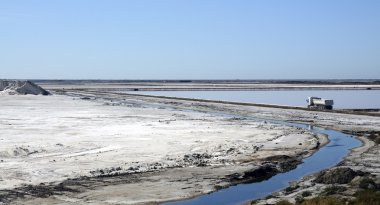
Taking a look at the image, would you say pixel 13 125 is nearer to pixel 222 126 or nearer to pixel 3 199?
pixel 222 126

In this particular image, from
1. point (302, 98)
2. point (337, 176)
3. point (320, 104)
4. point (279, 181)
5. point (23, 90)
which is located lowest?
point (302, 98)

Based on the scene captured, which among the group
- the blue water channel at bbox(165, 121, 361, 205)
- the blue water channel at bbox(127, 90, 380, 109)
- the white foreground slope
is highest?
the white foreground slope

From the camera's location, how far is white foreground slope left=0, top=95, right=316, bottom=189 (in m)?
19.0

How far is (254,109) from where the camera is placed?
5272 cm

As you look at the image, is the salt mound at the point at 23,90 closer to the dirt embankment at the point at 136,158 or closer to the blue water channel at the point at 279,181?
the dirt embankment at the point at 136,158

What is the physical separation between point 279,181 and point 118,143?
32.7ft

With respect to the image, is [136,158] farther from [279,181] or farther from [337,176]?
[337,176]

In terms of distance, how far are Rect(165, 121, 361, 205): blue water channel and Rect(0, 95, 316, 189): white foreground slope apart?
139cm

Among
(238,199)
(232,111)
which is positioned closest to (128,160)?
(238,199)

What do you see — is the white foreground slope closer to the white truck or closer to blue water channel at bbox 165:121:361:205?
blue water channel at bbox 165:121:361:205

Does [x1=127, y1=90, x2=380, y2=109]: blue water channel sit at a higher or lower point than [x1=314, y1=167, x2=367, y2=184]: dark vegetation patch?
lower

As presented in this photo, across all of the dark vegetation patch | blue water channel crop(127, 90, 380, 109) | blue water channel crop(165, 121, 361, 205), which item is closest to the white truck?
blue water channel crop(127, 90, 380, 109)

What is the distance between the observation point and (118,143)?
25531 millimetres

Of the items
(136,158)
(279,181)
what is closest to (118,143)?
(136,158)
